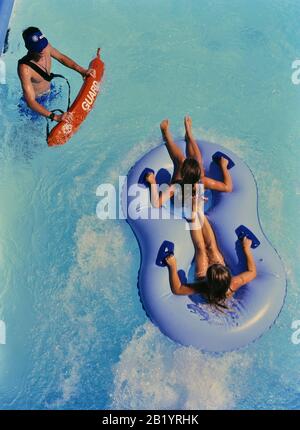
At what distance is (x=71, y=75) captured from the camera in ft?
19.7

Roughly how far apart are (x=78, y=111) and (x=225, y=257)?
2136mm

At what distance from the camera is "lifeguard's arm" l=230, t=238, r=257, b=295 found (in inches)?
171

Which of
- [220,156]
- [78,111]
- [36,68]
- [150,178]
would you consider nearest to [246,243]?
[220,156]

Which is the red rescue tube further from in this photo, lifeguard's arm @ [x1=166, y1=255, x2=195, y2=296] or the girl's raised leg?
lifeguard's arm @ [x1=166, y1=255, x2=195, y2=296]

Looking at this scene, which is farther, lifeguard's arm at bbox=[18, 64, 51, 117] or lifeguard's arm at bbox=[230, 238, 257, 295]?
lifeguard's arm at bbox=[18, 64, 51, 117]

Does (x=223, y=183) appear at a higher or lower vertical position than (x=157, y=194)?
higher

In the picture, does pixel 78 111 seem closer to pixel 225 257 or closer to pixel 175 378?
pixel 225 257

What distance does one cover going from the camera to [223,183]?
4793mm

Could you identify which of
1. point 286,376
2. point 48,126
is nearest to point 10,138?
point 48,126

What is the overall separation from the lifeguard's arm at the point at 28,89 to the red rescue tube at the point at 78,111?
225mm

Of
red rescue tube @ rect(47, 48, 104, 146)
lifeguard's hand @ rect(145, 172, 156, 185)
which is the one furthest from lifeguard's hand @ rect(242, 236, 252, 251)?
red rescue tube @ rect(47, 48, 104, 146)

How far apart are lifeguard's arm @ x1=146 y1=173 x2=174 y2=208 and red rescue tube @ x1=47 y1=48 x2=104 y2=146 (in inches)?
40.9

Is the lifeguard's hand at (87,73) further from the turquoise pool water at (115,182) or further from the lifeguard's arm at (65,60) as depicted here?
the turquoise pool water at (115,182)
